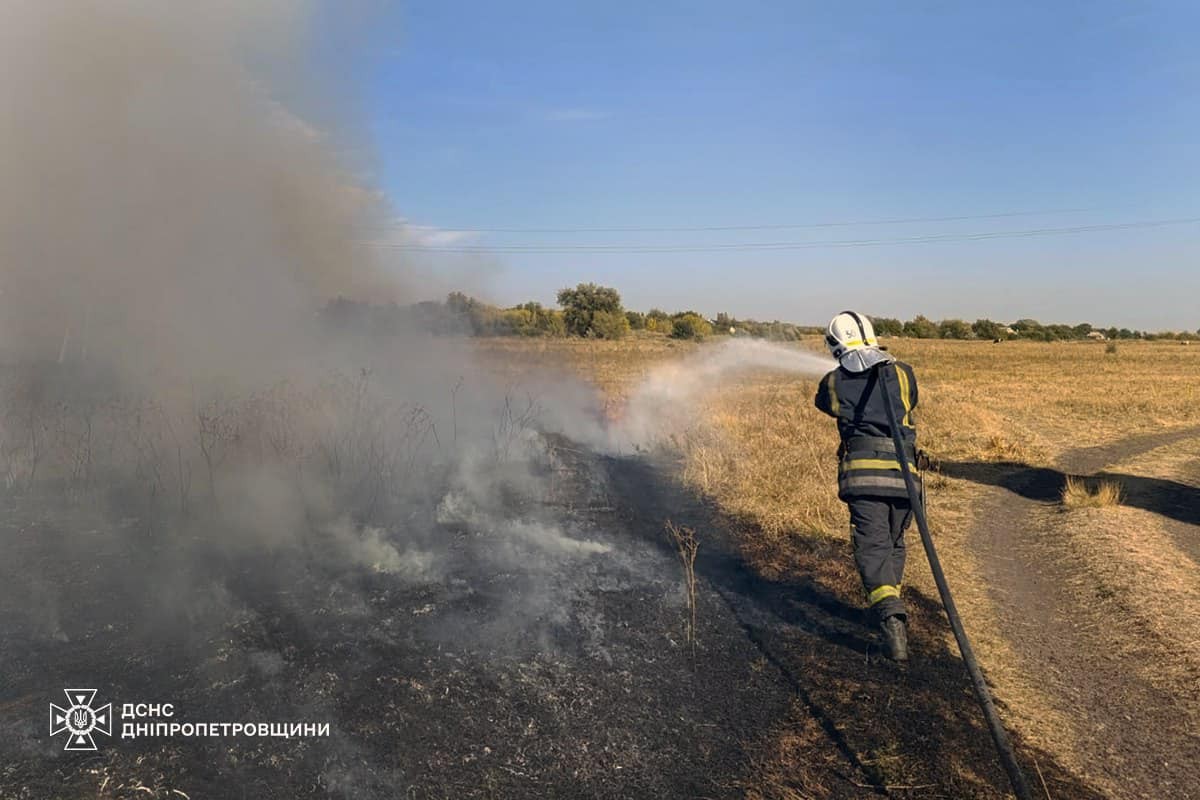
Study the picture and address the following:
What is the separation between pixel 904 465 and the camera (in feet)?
15.3

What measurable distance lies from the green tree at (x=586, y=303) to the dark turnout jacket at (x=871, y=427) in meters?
38.8

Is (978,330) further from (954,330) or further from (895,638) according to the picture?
(895,638)

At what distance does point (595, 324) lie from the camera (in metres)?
44.0

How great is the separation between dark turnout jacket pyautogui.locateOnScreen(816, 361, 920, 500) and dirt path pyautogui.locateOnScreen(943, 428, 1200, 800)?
1.57 meters

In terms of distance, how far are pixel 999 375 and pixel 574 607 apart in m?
30.3

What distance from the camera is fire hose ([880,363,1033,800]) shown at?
3.19 m

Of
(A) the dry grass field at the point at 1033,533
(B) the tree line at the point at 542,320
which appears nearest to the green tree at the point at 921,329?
(B) the tree line at the point at 542,320

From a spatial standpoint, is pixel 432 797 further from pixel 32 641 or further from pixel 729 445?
pixel 729 445

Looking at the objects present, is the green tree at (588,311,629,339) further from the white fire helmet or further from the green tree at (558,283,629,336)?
the white fire helmet

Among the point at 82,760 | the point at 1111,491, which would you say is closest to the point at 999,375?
the point at 1111,491

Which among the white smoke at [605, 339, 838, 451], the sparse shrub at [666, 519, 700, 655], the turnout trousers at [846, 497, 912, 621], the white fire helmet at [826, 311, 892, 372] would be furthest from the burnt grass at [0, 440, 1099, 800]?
the white smoke at [605, 339, 838, 451]

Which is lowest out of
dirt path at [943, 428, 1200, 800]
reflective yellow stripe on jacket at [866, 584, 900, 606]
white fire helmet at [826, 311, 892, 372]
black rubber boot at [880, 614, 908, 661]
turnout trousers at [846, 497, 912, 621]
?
dirt path at [943, 428, 1200, 800]

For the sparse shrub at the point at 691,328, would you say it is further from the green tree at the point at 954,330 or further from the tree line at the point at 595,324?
the green tree at the point at 954,330

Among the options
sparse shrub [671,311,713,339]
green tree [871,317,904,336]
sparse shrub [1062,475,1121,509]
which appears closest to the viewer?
sparse shrub [1062,475,1121,509]
